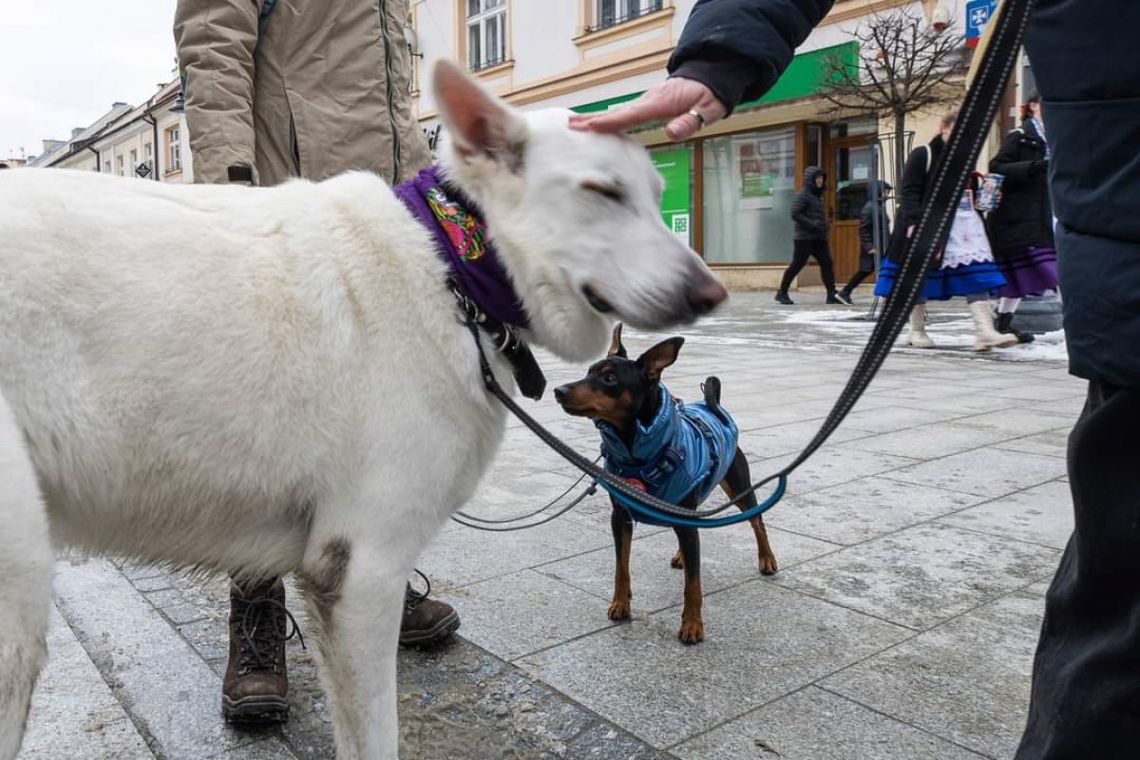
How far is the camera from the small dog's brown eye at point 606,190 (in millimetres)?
1652

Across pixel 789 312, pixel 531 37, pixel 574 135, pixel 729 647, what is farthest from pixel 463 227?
pixel 531 37

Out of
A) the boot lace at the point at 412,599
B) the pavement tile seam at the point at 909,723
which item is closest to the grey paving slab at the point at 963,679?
the pavement tile seam at the point at 909,723

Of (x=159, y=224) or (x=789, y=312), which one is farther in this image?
(x=789, y=312)

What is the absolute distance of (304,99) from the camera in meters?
2.58

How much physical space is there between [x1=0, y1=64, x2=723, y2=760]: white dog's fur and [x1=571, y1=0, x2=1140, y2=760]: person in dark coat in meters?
0.60

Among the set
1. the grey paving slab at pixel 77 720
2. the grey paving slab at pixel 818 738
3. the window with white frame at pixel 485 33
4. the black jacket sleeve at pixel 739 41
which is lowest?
the grey paving slab at pixel 818 738

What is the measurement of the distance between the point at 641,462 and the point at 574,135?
4.50 feet

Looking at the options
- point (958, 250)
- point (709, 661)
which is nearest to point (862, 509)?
point (709, 661)

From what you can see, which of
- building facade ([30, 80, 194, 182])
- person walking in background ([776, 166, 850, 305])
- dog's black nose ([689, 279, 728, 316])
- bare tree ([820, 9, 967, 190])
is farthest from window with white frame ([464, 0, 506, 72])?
dog's black nose ([689, 279, 728, 316])

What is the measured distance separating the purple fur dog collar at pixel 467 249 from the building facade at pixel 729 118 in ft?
43.9

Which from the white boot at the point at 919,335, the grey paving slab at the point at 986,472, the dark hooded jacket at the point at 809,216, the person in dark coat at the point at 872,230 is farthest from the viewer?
the dark hooded jacket at the point at 809,216

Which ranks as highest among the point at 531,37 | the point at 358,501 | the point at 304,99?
the point at 531,37

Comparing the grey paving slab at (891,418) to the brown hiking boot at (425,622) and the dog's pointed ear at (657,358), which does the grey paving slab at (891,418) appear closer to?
the dog's pointed ear at (657,358)

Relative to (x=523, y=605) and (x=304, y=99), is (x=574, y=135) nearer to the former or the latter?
(x=304, y=99)
